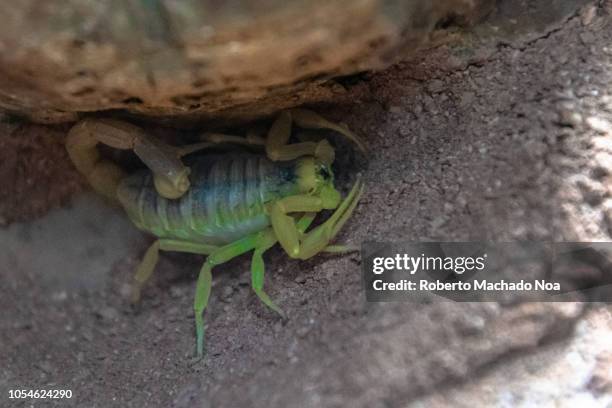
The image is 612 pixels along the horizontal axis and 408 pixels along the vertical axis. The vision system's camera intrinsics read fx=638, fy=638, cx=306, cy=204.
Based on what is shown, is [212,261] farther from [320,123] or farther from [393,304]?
[393,304]

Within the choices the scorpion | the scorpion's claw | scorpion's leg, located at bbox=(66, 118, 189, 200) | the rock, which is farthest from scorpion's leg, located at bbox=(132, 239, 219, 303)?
the rock

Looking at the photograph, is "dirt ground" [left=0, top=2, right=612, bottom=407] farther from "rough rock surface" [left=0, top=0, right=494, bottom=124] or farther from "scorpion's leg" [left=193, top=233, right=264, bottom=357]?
"rough rock surface" [left=0, top=0, right=494, bottom=124]

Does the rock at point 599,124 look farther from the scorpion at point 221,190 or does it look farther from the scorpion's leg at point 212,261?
the scorpion's leg at point 212,261

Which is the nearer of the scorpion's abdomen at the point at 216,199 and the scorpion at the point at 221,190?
the scorpion at the point at 221,190

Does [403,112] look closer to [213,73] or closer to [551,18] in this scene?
[551,18]

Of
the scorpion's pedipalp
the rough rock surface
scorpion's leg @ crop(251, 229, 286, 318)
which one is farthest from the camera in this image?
the scorpion's pedipalp

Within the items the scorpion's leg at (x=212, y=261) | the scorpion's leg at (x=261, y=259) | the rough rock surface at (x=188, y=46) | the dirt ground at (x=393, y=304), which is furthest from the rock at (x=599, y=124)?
the scorpion's leg at (x=212, y=261)

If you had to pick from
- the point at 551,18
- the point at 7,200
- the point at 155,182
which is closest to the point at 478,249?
the point at 551,18
